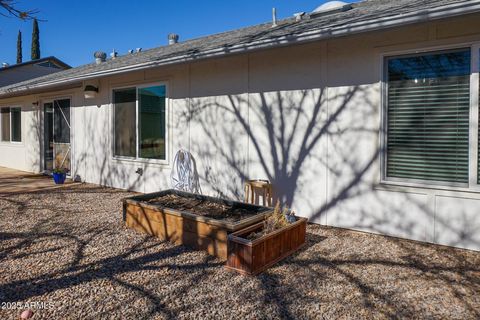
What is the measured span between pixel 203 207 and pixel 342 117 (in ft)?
7.31

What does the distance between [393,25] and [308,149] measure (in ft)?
6.28

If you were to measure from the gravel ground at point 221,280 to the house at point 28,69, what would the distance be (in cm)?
1511

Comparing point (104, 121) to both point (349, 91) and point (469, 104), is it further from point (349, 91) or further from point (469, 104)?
point (469, 104)

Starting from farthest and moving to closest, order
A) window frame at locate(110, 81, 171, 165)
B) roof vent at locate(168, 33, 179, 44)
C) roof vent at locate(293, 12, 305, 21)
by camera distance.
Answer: roof vent at locate(168, 33, 179, 44)
window frame at locate(110, 81, 171, 165)
roof vent at locate(293, 12, 305, 21)

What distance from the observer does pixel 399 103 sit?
431cm

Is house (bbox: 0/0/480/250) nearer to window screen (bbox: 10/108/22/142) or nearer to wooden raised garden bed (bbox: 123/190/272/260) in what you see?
wooden raised garden bed (bbox: 123/190/272/260)

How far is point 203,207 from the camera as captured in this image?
484 cm

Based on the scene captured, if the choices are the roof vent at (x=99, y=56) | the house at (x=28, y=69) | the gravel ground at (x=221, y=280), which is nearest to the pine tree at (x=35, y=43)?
the house at (x=28, y=69)

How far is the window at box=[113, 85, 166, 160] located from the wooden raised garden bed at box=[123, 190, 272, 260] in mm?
1982

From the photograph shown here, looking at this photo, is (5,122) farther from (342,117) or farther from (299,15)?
(342,117)

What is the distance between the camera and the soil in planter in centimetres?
439

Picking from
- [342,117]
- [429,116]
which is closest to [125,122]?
[342,117]

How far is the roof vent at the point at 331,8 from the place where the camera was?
596cm

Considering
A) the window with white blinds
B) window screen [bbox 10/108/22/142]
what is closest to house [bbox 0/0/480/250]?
the window with white blinds
